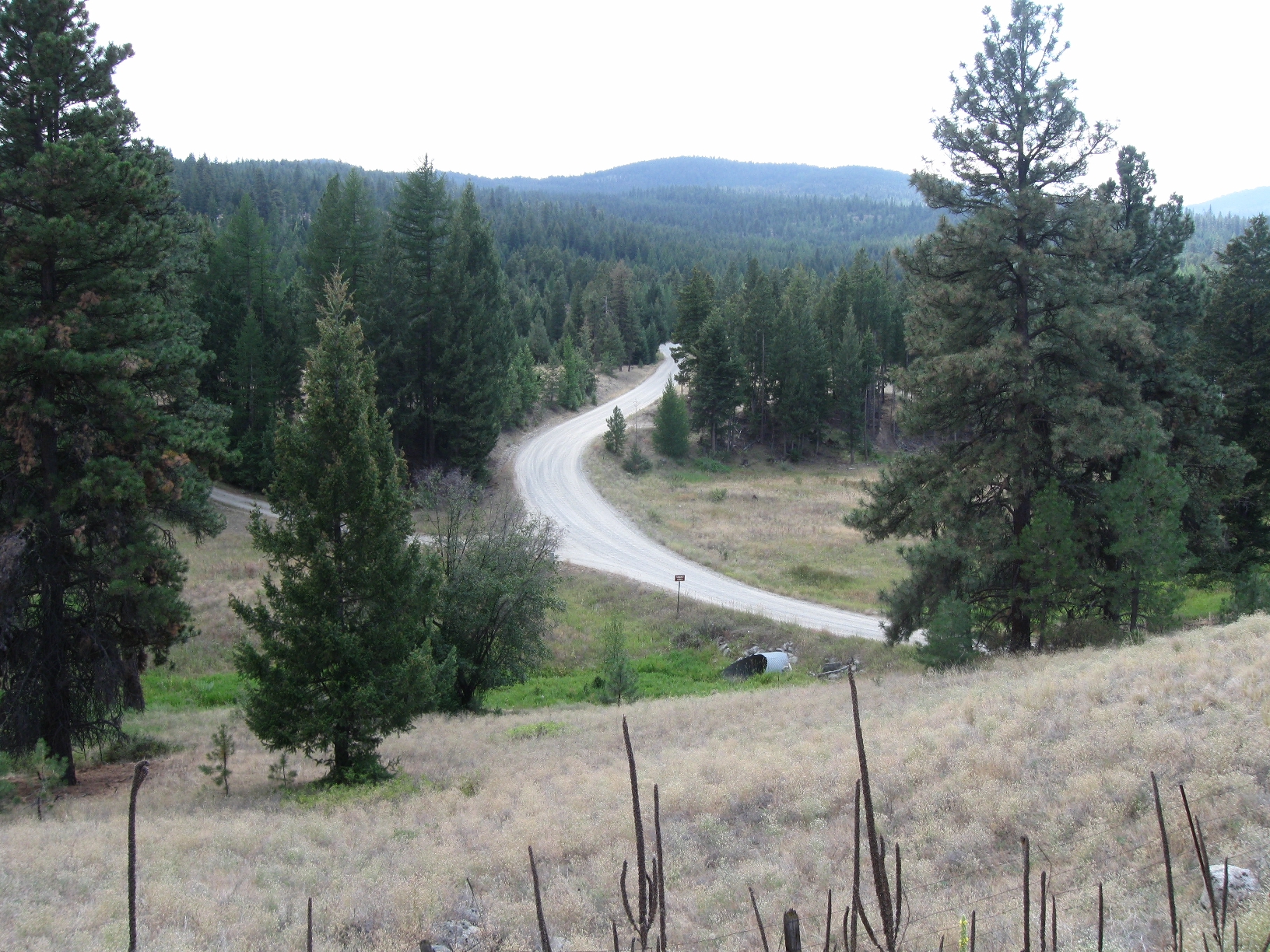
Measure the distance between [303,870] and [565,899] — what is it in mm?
2935

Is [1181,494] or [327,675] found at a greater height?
[1181,494]

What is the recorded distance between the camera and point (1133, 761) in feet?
28.0

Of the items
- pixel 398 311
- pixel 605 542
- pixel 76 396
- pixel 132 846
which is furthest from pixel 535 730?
pixel 398 311

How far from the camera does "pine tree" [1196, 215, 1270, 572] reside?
21.6 meters

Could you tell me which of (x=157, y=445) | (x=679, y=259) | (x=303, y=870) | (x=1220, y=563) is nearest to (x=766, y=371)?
(x=1220, y=563)

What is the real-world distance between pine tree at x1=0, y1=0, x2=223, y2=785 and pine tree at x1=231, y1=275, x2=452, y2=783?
2.49 metres

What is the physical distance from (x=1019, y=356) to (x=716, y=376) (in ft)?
141

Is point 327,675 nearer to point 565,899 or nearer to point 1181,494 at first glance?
point 565,899

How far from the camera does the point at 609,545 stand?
36.9m

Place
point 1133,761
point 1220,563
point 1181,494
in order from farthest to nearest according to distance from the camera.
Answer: point 1220,563 → point 1181,494 → point 1133,761

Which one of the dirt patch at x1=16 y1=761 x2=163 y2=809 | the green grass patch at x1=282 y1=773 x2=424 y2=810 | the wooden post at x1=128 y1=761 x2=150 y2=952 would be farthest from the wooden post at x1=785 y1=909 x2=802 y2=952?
the dirt patch at x1=16 y1=761 x2=163 y2=809

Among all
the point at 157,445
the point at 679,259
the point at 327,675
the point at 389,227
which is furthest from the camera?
the point at 679,259

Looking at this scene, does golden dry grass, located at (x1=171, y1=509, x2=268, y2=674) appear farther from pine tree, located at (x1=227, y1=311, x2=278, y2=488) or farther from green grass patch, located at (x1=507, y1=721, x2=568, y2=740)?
green grass patch, located at (x1=507, y1=721, x2=568, y2=740)

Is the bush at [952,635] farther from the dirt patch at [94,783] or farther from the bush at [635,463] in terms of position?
the bush at [635,463]
